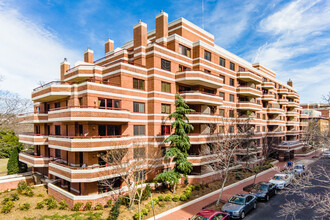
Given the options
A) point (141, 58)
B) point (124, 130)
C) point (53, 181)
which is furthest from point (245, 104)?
point (53, 181)

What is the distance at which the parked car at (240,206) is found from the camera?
61.6ft

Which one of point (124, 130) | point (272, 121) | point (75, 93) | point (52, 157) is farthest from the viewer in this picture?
point (272, 121)

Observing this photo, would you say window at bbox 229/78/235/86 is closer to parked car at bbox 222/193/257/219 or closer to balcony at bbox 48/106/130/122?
parked car at bbox 222/193/257/219

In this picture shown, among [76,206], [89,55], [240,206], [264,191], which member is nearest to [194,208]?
[240,206]

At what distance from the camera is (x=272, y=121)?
5062 cm

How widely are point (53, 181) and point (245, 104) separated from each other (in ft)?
119

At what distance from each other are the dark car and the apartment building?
5.78 m

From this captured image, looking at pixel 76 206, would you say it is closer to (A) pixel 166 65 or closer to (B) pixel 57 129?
(B) pixel 57 129

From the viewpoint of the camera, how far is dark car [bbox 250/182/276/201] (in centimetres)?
2398

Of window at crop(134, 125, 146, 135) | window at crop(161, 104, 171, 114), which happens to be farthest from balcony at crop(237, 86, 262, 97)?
window at crop(134, 125, 146, 135)

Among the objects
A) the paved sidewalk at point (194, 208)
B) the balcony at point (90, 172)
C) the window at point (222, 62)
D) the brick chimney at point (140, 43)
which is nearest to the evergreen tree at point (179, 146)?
the paved sidewalk at point (194, 208)

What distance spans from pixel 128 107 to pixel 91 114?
5.81 meters

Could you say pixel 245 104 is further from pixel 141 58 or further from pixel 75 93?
pixel 75 93

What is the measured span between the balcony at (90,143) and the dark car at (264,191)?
1757cm
